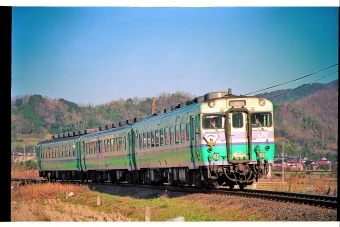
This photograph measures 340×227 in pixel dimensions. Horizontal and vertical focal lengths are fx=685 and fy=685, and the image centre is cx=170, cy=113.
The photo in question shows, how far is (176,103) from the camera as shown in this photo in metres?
85.4

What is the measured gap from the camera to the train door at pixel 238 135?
737 inches

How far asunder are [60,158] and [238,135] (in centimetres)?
2170

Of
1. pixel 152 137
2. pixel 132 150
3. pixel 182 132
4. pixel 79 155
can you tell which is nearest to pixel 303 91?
pixel 79 155

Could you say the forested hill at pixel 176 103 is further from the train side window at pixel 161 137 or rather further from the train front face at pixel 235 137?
the train front face at pixel 235 137

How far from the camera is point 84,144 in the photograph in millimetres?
35062

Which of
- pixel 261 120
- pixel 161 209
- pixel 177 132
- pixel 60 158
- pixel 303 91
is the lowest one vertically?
pixel 161 209

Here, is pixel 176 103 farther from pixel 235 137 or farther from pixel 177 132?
pixel 235 137

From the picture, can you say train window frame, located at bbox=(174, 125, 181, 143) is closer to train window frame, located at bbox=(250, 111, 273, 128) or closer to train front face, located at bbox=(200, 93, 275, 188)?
train front face, located at bbox=(200, 93, 275, 188)

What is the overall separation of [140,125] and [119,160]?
3.58 meters

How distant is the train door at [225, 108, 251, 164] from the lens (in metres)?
18.7

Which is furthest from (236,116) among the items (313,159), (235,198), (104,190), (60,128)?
(60,128)

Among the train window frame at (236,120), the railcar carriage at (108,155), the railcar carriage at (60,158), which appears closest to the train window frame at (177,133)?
the train window frame at (236,120)

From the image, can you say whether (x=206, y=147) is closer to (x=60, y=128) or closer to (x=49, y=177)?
(x=49, y=177)

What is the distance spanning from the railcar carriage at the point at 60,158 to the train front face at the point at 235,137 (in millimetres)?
18051
